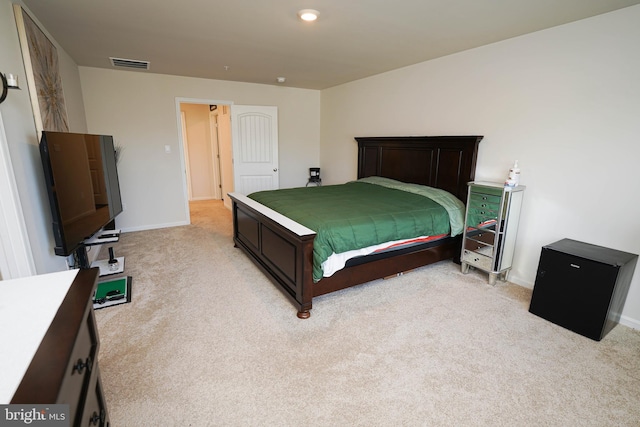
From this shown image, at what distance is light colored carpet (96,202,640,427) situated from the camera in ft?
5.42

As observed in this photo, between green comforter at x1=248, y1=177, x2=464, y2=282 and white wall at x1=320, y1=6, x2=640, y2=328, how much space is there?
663mm

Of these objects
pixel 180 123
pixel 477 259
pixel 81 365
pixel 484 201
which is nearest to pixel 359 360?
pixel 81 365

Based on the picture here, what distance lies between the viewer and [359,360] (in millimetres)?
2033

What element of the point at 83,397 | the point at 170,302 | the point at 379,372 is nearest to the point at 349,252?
the point at 379,372

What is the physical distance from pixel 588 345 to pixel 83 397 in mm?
2949

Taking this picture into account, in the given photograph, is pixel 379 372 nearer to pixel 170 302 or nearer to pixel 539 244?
pixel 170 302

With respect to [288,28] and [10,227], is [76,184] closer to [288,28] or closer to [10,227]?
[10,227]

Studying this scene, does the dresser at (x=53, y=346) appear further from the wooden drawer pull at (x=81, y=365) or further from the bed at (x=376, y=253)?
the bed at (x=376, y=253)

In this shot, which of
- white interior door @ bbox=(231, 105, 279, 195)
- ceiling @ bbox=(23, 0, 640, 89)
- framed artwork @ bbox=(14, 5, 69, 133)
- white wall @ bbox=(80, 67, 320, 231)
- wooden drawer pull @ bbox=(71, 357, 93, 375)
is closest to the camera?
wooden drawer pull @ bbox=(71, 357, 93, 375)

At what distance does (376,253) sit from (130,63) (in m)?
3.97

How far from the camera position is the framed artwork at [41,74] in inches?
85.5

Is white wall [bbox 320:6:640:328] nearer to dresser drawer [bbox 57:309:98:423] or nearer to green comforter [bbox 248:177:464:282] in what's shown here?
green comforter [bbox 248:177:464:282]

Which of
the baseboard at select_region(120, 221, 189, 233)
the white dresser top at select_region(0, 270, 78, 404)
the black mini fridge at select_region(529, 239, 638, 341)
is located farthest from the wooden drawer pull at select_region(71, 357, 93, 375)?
the baseboard at select_region(120, 221, 189, 233)

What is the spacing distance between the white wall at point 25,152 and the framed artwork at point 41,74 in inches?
1.9
